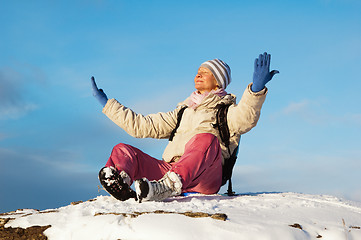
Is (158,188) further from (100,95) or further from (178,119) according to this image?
(100,95)

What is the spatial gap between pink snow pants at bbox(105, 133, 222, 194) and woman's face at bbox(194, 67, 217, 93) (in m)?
0.90

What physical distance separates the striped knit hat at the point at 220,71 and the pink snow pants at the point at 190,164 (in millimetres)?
1001

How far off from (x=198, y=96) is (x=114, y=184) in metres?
1.50

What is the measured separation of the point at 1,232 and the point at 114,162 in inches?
43.2

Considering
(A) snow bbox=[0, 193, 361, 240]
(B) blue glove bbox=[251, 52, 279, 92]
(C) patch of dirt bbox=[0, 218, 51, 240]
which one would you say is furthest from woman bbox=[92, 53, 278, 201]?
(C) patch of dirt bbox=[0, 218, 51, 240]

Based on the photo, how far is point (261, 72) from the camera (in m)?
→ 3.80

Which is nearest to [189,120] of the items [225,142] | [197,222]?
[225,142]

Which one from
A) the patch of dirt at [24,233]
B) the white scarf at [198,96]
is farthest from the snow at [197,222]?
the white scarf at [198,96]

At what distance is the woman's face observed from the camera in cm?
461

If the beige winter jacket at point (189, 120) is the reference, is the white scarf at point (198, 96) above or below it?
above

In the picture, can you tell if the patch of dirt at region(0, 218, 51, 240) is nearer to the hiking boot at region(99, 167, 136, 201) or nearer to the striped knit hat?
the hiking boot at region(99, 167, 136, 201)

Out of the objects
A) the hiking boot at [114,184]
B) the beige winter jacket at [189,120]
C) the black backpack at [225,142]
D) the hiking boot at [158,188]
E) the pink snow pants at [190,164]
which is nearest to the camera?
the hiking boot at [158,188]

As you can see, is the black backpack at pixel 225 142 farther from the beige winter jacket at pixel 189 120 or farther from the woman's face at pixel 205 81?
the woman's face at pixel 205 81

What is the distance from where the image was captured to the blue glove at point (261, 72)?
3803mm
